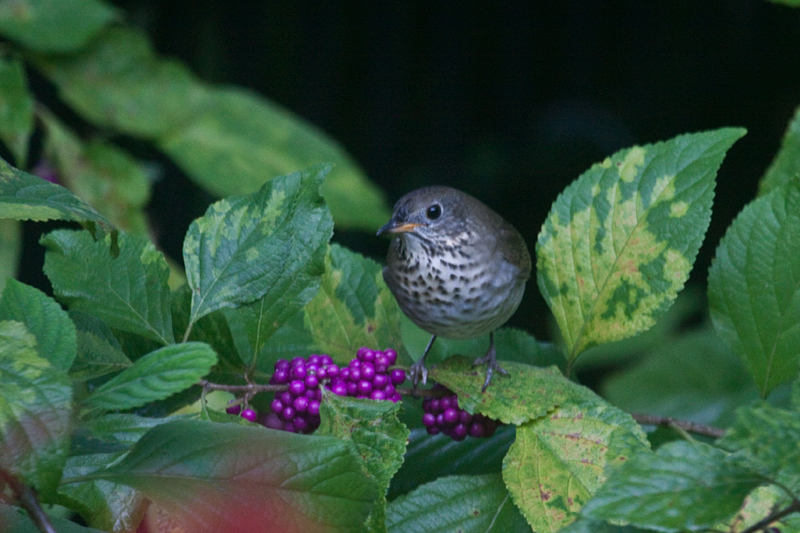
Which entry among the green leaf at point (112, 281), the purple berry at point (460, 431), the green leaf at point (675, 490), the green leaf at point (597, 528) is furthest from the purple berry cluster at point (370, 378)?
the green leaf at point (675, 490)

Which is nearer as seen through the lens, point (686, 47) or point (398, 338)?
point (398, 338)

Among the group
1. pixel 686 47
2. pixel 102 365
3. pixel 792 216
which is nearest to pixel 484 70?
pixel 686 47

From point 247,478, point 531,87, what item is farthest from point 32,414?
point 531,87

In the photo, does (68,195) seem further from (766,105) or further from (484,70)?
(766,105)

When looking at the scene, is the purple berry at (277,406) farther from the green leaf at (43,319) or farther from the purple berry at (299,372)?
the green leaf at (43,319)

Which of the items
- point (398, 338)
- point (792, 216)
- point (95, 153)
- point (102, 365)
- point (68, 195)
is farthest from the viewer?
point (95, 153)
